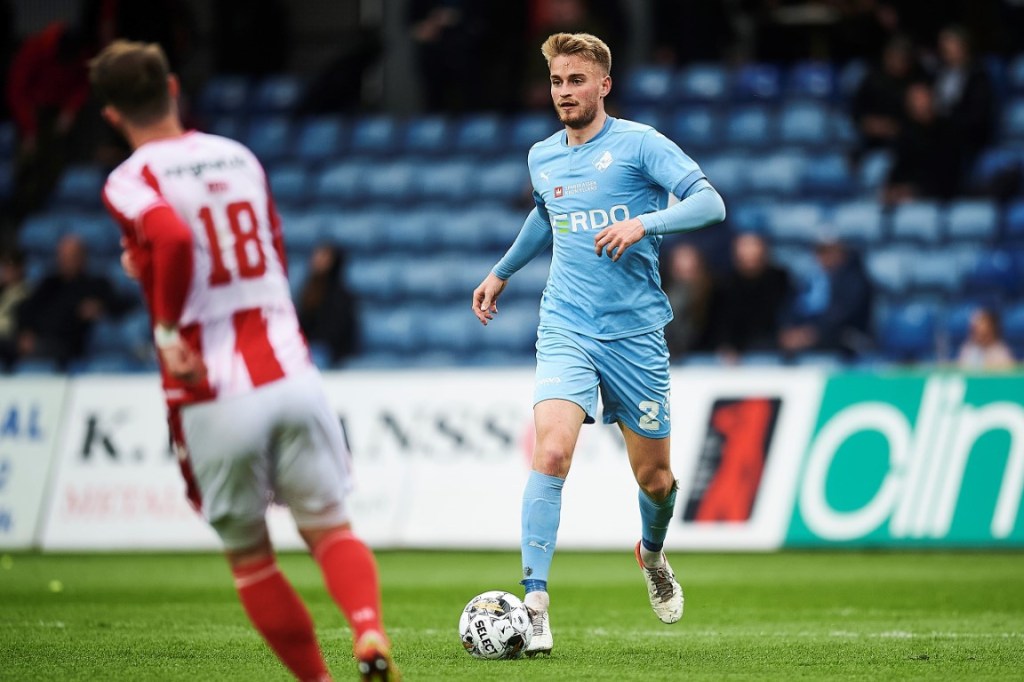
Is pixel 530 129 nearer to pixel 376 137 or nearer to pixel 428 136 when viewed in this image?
pixel 428 136

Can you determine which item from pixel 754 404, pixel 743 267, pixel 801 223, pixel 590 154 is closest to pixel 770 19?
pixel 801 223

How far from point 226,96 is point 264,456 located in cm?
1624

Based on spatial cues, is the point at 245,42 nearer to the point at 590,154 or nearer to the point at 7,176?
the point at 7,176

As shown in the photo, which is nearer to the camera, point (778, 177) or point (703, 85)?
point (778, 177)

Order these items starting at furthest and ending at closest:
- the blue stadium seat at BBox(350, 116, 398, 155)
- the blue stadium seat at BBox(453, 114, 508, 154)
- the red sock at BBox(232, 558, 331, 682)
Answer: the blue stadium seat at BBox(350, 116, 398, 155), the blue stadium seat at BBox(453, 114, 508, 154), the red sock at BBox(232, 558, 331, 682)

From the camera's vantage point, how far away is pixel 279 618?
5031 mm

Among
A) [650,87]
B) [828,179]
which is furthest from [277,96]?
[828,179]

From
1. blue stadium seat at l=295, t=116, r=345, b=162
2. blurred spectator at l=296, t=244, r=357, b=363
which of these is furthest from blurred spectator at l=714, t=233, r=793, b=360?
blue stadium seat at l=295, t=116, r=345, b=162

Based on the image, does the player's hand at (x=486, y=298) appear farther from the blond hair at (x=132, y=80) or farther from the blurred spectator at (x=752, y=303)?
the blurred spectator at (x=752, y=303)

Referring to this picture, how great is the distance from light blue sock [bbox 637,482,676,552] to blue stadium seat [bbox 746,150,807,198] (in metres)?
9.97

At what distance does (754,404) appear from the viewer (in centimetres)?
1262

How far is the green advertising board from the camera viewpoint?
12016mm

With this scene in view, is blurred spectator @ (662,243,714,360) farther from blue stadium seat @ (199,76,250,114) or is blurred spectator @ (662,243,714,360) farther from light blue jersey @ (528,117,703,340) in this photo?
blue stadium seat @ (199,76,250,114)

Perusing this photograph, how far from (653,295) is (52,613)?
12.3 ft
